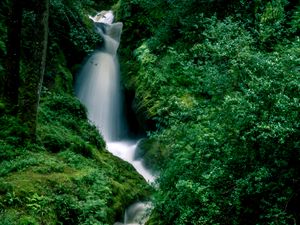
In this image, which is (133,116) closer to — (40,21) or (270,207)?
(40,21)

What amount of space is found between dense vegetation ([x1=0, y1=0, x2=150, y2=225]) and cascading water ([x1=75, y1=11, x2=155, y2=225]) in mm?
1917

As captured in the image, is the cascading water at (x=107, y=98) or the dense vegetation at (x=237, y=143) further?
the cascading water at (x=107, y=98)

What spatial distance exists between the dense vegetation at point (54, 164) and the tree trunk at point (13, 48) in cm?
7

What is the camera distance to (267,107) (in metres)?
6.63

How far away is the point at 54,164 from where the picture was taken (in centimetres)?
970

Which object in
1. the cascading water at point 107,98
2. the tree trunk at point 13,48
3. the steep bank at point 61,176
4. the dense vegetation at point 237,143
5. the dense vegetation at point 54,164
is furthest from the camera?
the cascading water at point 107,98

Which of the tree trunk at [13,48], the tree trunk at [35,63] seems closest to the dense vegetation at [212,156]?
the tree trunk at [35,63]

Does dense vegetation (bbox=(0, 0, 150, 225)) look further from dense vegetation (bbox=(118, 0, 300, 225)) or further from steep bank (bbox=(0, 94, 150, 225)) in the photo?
dense vegetation (bbox=(118, 0, 300, 225))

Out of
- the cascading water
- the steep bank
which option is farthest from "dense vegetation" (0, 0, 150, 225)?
the cascading water

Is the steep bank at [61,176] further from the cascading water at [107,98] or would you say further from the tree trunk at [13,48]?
the cascading water at [107,98]

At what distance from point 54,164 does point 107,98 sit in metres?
10.6

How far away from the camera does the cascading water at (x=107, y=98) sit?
55.5 ft

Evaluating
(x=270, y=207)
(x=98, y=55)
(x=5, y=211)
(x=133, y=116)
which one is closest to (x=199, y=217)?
(x=270, y=207)

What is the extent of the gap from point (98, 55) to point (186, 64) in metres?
15.0
